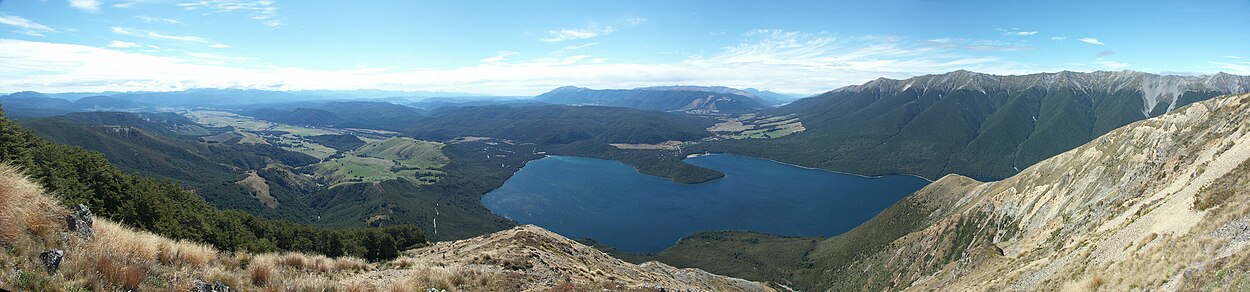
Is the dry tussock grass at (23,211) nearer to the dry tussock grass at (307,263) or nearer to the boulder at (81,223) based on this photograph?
the boulder at (81,223)

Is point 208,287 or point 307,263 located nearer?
point 208,287

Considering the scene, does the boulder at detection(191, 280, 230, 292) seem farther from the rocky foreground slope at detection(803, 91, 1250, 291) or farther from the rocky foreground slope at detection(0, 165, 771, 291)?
the rocky foreground slope at detection(803, 91, 1250, 291)

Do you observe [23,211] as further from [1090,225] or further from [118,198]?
[1090,225]

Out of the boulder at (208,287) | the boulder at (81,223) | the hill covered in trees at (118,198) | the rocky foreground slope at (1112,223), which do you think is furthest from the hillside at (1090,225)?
the hill covered in trees at (118,198)

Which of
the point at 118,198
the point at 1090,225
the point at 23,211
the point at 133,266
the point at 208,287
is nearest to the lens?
the point at 133,266

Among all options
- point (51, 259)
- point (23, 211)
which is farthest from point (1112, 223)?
point (23, 211)

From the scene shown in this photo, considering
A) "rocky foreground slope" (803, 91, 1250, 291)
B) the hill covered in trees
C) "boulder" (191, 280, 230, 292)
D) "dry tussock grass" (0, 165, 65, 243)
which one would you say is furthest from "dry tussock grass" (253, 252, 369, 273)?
"rocky foreground slope" (803, 91, 1250, 291)

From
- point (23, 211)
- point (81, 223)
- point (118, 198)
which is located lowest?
point (118, 198)

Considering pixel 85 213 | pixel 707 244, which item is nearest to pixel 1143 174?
pixel 85 213
